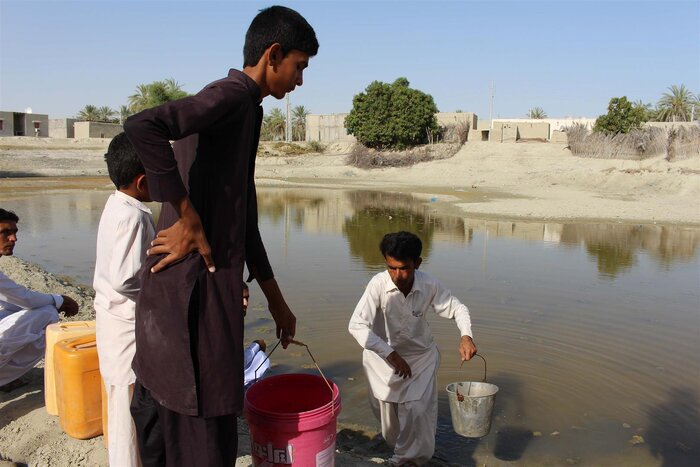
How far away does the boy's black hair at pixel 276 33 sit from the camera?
1.88m

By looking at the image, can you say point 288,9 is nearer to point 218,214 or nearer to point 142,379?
point 218,214

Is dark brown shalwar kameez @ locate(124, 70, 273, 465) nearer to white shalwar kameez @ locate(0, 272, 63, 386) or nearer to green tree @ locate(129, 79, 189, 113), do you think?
white shalwar kameez @ locate(0, 272, 63, 386)

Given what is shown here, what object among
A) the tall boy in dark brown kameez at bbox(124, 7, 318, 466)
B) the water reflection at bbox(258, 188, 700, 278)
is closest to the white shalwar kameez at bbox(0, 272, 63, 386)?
the tall boy in dark brown kameez at bbox(124, 7, 318, 466)

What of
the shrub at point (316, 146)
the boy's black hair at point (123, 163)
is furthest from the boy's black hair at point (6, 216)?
the shrub at point (316, 146)

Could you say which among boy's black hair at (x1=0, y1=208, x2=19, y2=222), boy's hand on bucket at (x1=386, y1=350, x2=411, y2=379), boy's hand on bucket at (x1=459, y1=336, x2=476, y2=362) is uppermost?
boy's black hair at (x1=0, y1=208, x2=19, y2=222)

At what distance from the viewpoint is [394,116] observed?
1464 inches

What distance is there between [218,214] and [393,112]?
36202mm

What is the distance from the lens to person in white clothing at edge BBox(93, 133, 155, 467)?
2.40 meters

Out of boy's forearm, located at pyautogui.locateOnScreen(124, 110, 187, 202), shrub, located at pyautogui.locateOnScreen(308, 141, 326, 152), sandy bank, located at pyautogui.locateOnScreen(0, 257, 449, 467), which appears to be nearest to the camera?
boy's forearm, located at pyautogui.locateOnScreen(124, 110, 187, 202)

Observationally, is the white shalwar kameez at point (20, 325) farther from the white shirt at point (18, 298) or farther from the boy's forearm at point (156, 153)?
the boy's forearm at point (156, 153)

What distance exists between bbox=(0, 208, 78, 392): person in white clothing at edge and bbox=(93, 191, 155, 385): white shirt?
5.46 ft

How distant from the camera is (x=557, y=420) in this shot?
4848mm

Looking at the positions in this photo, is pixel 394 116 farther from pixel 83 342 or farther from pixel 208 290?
pixel 208 290

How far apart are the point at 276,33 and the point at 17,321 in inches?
118
